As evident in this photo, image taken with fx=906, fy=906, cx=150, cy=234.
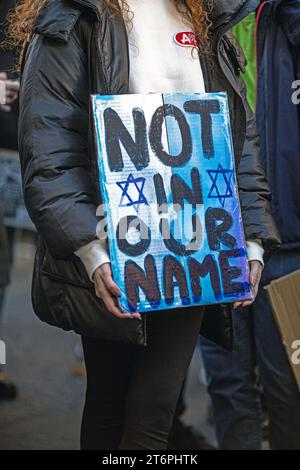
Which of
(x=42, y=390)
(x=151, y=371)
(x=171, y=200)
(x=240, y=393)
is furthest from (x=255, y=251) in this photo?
(x=42, y=390)

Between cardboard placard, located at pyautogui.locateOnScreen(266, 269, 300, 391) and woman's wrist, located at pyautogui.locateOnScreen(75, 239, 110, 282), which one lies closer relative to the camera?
woman's wrist, located at pyautogui.locateOnScreen(75, 239, 110, 282)

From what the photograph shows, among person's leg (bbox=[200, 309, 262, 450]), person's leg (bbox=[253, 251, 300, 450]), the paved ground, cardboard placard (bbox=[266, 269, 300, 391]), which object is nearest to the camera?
cardboard placard (bbox=[266, 269, 300, 391])

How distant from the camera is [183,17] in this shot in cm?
280

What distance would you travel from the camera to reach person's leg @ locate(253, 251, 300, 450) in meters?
3.43

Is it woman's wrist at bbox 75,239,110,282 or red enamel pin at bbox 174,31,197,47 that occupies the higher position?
red enamel pin at bbox 174,31,197,47

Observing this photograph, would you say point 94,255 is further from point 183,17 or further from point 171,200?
point 183,17

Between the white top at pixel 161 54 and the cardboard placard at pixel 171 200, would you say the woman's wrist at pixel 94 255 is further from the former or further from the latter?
the white top at pixel 161 54

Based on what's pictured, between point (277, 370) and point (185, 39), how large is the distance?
4.53 feet

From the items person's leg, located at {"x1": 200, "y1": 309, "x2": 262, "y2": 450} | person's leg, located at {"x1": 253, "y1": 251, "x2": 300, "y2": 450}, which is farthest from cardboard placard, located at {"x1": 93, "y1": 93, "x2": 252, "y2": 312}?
person's leg, located at {"x1": 200, "y1": 309, "x2": 262, "y2": 450}

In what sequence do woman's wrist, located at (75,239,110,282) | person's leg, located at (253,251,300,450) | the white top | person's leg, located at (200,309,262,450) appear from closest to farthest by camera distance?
1. woman's wrist, located at (75,239,110,282)
2. the white top
3. person's leg, located at (253,251,300,450)
4. person's leg, located at (200,309,262,450)

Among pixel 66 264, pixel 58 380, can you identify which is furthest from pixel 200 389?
pixel 66 264

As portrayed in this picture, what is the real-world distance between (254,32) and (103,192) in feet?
4.14

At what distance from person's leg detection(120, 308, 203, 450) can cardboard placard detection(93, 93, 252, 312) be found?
19cm

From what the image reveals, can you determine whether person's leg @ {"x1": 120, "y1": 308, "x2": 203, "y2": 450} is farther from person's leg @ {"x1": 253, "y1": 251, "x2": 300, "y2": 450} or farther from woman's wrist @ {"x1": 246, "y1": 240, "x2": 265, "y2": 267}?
person's leg @ {"x1": 253, "y1": 251, "x2": 300, "y2": 450}
